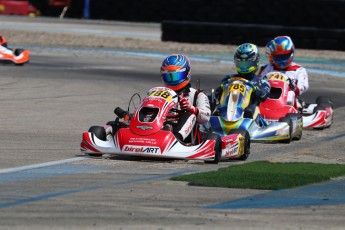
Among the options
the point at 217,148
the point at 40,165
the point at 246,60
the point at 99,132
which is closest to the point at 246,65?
the point at 246,60

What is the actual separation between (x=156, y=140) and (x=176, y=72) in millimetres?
1232

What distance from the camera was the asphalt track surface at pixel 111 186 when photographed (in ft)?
24.2

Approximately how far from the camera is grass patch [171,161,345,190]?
913 cm

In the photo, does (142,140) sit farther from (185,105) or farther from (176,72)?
(176,72)

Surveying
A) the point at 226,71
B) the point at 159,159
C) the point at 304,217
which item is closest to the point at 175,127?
the point at 159,159

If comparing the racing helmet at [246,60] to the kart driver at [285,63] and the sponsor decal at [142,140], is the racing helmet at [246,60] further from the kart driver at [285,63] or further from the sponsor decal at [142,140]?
the sponsor decal at [142,140]

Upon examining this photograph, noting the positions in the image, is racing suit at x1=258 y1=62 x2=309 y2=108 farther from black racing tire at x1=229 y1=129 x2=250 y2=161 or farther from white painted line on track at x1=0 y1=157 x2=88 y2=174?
white painted line on track at x1=0 y1=157 x2=88 y2=174

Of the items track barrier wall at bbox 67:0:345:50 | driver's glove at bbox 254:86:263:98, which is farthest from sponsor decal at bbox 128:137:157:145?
track barrier wall at bbox 67:0:345:50

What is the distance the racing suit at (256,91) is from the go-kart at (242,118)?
4 centimetres

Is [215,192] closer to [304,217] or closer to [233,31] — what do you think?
[304,217]

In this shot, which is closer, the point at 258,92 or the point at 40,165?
the point at 40,165

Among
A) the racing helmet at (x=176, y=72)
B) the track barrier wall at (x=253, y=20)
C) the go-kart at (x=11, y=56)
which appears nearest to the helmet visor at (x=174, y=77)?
the racing helmet at (x=176, y=72)

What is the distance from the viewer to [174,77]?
38.6 ft

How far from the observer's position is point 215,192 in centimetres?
872
